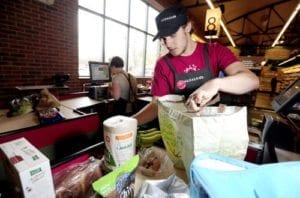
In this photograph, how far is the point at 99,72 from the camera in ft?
14.3

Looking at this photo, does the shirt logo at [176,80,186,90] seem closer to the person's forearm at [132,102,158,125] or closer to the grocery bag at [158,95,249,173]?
the person's forearm at [132,102,158,125]

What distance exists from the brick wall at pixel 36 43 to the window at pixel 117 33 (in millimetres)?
412

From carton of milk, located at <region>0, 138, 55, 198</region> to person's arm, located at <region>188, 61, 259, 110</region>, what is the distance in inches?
21.3

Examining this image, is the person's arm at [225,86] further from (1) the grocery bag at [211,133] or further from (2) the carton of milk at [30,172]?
(2) the carton of milk at [30,172]

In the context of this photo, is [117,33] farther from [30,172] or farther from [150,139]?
[30,172]

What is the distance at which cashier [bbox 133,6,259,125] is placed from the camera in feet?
4.00

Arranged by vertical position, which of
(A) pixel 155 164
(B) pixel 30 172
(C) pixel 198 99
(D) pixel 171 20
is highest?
(D) pixel 171 20

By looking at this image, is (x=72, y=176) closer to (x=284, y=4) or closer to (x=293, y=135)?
(x=293, y=135)

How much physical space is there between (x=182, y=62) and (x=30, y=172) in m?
1.12

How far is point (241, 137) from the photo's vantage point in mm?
704

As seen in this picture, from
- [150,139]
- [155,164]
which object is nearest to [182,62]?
[150,139]

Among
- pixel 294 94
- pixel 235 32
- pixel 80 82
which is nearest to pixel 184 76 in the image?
pixel 294 94

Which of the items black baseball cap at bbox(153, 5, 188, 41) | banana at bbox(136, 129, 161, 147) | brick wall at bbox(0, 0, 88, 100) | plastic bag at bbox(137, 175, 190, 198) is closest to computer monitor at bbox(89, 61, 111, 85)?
brick wall at bbox(0, 0, 88, 100)

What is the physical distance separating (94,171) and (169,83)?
2.77 feet
